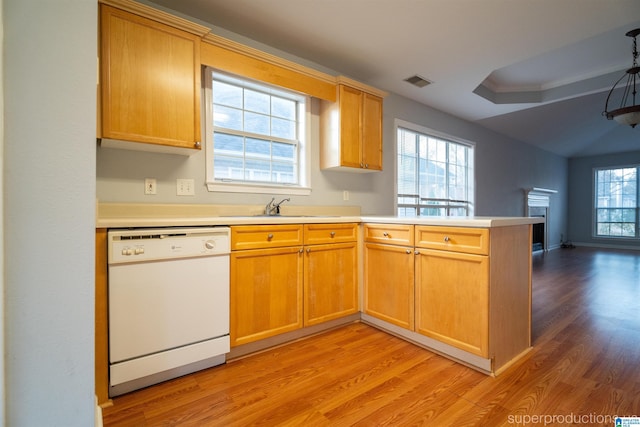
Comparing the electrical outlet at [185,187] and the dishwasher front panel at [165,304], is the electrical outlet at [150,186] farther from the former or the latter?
the dishwasher front panel at [165,304]

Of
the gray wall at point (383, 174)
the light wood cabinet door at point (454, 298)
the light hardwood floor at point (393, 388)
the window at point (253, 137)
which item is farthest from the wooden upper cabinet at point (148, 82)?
the light wood cabinet door at point (454, 298)

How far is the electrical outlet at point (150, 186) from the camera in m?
2.09

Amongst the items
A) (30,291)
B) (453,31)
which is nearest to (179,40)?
(30,291)

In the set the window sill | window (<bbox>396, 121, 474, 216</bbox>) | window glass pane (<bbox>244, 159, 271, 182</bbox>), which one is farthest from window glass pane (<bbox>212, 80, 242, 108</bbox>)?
window (<bbox>396, 121, 474, 216</bbox>)

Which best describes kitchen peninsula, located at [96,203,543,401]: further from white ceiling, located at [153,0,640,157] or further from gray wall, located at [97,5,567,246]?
white ceiling, located at [153,0,640,157]

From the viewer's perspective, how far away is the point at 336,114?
9.38 feet

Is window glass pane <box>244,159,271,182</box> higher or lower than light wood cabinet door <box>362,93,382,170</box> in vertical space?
lower

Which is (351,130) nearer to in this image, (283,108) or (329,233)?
(283,108)

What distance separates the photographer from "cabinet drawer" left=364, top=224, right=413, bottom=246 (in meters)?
2.26

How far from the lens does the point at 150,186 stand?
6.90 feet

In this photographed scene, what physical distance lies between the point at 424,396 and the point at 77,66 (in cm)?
205

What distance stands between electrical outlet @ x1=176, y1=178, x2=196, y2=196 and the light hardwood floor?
119 cm

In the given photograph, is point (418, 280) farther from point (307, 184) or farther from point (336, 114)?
point (336, 114)

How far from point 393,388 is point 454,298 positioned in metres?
0.67
